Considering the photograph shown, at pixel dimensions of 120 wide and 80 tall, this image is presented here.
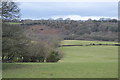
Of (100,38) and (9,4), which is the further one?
Result: (100,38)

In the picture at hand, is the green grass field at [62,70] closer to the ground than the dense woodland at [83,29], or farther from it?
closer to the ground

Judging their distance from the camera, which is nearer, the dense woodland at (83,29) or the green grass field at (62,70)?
the green grass field at (62,70)

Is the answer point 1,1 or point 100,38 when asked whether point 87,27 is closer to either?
point 100,38

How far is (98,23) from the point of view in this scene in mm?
94562

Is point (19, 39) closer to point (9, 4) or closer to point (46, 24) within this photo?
point (9, 4)

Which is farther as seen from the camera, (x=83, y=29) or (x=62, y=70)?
(x=83, y=29)

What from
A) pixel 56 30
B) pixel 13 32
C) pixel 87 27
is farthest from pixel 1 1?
pixel 87 27

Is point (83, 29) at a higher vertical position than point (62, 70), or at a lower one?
higher

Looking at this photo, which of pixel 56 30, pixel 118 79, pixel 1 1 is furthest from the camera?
pixel 56 30

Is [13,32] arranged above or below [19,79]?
above

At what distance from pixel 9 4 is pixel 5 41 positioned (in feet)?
9.82

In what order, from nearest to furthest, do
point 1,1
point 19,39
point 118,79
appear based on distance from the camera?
point 118,79, point 1,1, point 19,39

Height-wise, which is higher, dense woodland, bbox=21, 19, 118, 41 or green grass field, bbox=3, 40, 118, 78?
dense woodland, bbox=21, 19, 118, 41

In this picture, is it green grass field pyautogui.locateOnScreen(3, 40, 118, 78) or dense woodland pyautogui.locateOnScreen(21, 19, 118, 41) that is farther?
dense woodland pyautogui.locateOnScreen(21, 19, 118, 41)
